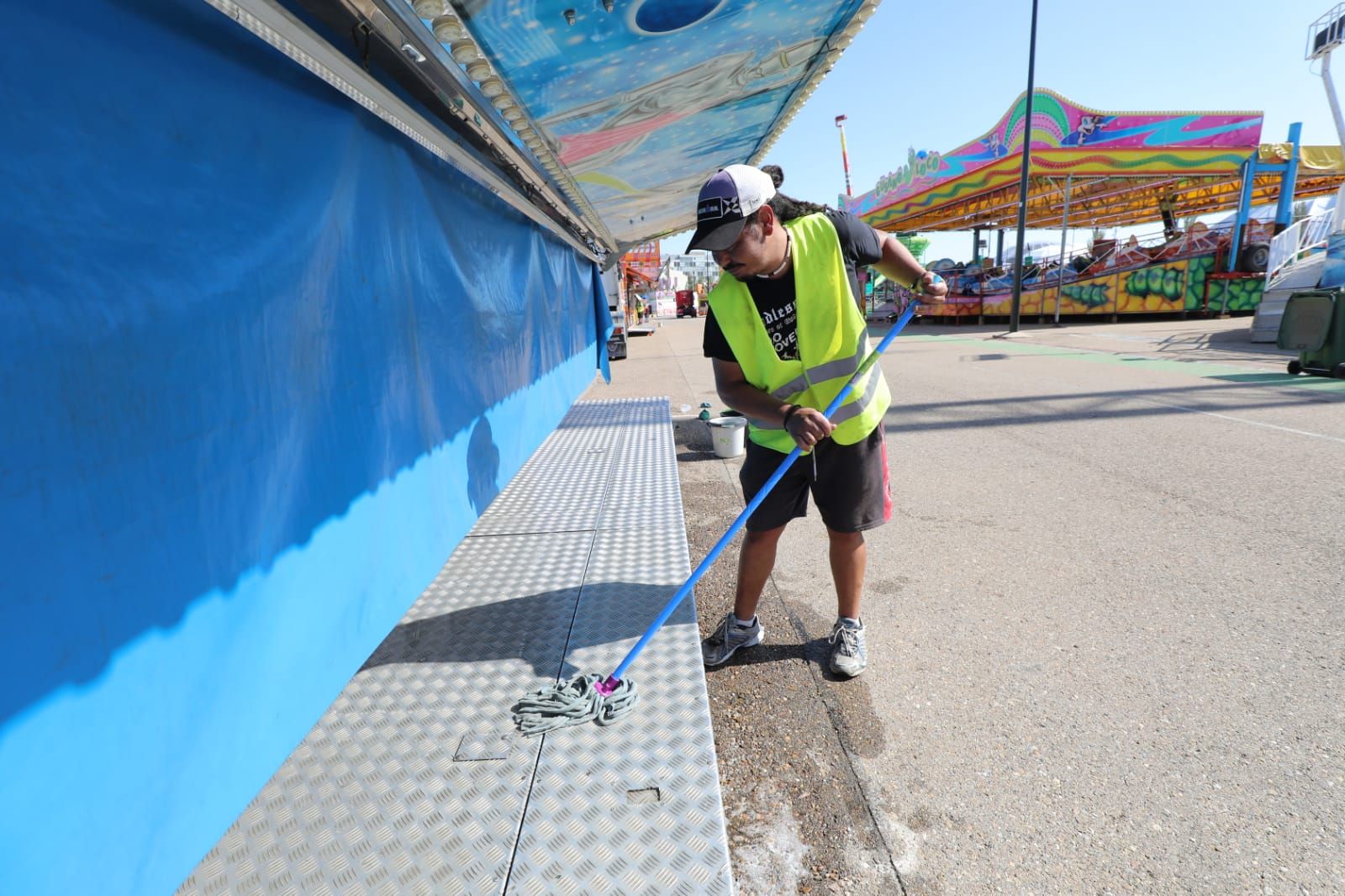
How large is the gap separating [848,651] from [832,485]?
694mm

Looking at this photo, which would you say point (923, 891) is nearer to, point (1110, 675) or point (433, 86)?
point (1110, 675)

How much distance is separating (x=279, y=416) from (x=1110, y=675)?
299 cm

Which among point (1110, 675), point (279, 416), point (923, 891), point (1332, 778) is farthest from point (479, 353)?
point (1332, 778)

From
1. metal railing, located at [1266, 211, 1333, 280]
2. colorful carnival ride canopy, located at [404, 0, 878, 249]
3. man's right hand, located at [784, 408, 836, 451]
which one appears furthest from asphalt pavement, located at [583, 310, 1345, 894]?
metal railing, located at [1266, 211, 1333, 280]

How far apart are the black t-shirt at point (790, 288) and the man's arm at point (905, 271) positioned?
94 mm

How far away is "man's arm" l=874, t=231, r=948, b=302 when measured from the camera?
8.34 feet

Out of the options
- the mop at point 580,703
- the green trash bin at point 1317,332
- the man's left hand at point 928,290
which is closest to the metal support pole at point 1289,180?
the green trash bin at point 1317,332

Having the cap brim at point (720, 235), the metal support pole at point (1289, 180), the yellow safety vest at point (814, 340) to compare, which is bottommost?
the yellow safety vest at point (814, 340)

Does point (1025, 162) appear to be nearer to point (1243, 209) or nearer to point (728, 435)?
point (1243, 209)

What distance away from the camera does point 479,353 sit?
3.56m

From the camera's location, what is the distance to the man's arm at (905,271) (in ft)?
8.34

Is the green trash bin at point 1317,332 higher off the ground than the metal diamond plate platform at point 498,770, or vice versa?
the green trash bin at point 1317,332

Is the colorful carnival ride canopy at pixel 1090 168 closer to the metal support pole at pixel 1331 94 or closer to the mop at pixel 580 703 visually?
the metal support pole at pixel 1331 94

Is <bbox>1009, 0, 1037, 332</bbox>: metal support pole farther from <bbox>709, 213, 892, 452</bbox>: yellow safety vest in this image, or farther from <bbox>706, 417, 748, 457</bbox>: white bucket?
<bbox>709, 213, 892, 452</bbox>: yellow safety vest
